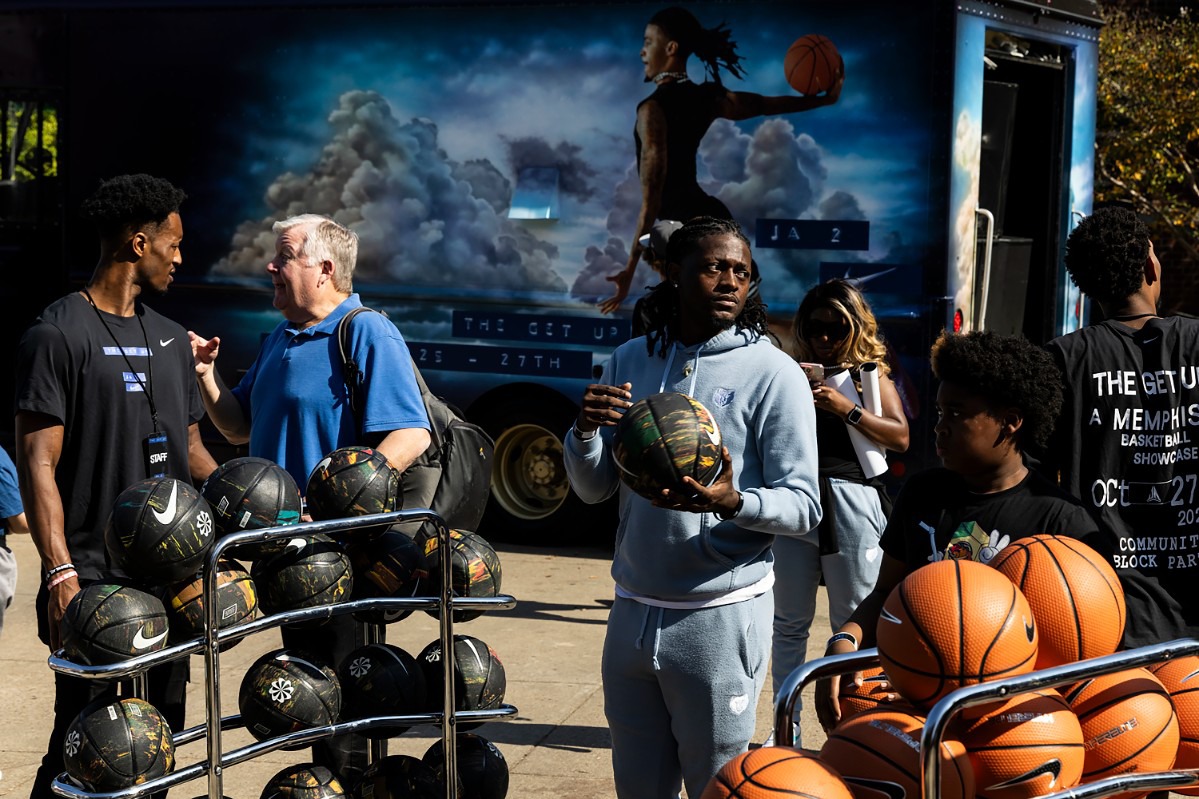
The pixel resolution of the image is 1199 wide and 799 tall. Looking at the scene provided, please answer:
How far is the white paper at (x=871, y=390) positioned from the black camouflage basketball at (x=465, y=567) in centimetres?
189

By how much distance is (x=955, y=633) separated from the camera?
286 centimetres

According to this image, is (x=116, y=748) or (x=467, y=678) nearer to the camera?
(x=116, y=748)

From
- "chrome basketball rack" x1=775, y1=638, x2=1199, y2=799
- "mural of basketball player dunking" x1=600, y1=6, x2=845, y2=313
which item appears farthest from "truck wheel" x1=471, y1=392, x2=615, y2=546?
"chrome basketball rack" x1=775, y1=638, x2=1199, y2=799

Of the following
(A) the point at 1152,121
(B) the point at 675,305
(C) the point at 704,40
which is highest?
(A) the point at 1152,121

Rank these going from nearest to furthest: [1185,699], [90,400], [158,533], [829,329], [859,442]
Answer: [1185,699] → [158,533] → [90,400] → [859,442] → [829,329]

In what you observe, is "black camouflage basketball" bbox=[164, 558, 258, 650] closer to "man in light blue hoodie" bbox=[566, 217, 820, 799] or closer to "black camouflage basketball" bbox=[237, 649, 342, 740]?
"black camouflage basketball" bbox=[237, 649, 342, 740]

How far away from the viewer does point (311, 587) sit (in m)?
3.86

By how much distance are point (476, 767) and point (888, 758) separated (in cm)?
168

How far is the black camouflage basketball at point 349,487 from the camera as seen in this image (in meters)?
4.00

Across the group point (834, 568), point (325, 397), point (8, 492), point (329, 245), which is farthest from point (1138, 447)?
point (8, 492)

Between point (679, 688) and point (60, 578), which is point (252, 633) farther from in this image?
point (679, 688)

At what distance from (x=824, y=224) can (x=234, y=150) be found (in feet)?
14.3

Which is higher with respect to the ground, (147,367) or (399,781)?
(147,367)

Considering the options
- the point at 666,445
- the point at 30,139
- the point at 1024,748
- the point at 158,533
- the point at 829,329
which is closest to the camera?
the point at 1024,748
